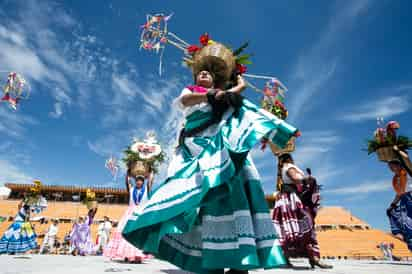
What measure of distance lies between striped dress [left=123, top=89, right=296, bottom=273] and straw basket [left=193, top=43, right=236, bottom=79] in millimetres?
596

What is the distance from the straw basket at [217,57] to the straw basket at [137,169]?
4994mm

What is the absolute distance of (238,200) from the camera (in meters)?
2.08

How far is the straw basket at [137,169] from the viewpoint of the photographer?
7242mm

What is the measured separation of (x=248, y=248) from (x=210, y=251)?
26 centimetres

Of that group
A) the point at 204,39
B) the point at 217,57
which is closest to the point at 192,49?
the point at 204,39

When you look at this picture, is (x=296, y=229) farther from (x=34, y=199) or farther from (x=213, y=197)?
(x=34, y=199)

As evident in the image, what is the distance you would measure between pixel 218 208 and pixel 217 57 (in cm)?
139

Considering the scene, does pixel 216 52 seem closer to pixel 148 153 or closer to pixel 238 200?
pixel 238 200

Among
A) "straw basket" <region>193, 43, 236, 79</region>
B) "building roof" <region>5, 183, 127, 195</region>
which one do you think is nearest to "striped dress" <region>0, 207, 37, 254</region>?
"straw basket" <region>193, 43, 236, 79</region>

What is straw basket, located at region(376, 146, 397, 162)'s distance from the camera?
21.1 ft

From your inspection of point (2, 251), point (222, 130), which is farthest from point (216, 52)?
point (2, 251)

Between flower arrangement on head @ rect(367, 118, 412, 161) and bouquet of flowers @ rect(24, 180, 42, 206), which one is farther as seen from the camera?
bouquet of flowers @ rect(24, 180, 42, 206)

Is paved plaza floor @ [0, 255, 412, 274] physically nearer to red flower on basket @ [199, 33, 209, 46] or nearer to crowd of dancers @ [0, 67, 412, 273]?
crowd of dancers @ [0, 67, 412, 273]

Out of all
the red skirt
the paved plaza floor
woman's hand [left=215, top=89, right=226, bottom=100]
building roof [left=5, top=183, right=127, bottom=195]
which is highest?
building roof [left=5, top=183, right=127, bottom=195]
